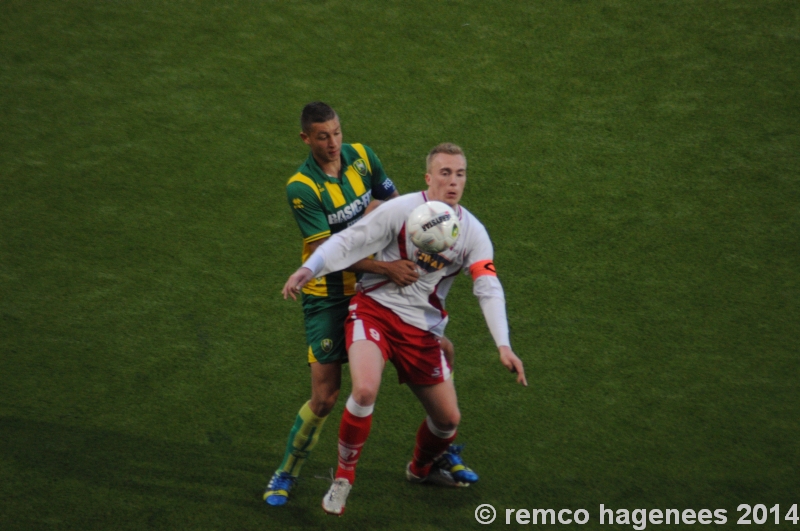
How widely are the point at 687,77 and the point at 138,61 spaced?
17.0ft

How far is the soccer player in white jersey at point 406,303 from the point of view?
400 centimetres

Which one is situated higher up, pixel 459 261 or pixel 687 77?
pixel 687 77

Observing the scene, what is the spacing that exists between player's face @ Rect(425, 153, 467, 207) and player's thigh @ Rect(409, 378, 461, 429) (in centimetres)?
92

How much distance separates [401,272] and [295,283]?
0.57 m

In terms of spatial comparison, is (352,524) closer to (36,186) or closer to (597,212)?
(597,212)

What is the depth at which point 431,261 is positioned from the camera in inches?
162

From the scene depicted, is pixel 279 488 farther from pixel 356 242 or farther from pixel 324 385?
pixel 356 242

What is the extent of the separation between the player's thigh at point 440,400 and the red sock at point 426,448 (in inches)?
5.8

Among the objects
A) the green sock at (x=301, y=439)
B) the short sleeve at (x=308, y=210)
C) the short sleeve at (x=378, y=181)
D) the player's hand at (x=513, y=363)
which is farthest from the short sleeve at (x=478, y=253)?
the green sock at (x=301, y=439)

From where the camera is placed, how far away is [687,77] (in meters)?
7.70

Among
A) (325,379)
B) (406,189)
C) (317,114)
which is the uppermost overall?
(317,114)

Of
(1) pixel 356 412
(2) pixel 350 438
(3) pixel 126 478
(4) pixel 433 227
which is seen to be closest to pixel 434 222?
(4) pixel 433 227

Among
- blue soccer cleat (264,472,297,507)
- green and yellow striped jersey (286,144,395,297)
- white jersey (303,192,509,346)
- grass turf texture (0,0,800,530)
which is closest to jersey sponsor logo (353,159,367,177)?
green and yellow striped jersey (286,144,395,297)

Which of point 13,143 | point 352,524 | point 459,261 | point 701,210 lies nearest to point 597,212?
point 701,210
